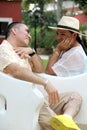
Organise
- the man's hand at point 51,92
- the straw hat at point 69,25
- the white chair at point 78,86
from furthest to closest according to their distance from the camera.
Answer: the straw hat at point 69,25 → the white chair at point 78,86 → the man's hand at point 51,92

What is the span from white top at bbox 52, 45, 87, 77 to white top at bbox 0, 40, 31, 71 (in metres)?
0.52

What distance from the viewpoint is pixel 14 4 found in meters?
14.0

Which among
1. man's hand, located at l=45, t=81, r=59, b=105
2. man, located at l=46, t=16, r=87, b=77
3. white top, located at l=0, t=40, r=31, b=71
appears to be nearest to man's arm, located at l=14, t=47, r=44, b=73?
white top, located at l=0, t=40, r=31, b=71

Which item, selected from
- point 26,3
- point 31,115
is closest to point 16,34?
point 31,115

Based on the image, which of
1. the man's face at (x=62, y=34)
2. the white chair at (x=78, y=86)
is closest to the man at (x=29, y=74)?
the white chair at (x=78, y=86)

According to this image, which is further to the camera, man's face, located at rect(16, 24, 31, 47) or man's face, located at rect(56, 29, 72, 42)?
man's face, located at rect(56, 29, 72, 42)

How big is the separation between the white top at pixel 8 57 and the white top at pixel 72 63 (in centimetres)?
52

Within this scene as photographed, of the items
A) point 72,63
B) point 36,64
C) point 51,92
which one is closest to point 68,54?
point 72,63

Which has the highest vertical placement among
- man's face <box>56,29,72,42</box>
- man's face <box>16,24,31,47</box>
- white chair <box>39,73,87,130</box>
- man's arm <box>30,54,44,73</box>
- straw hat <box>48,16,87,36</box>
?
man's face <box>16,24,31,47</box>

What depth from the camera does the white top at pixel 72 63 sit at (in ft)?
14.0

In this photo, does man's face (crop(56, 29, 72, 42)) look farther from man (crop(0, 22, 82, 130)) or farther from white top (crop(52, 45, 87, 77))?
man (crop(0, 22, 82, 130))

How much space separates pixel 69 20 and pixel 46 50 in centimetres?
2096

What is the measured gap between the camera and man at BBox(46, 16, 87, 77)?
4.29 m

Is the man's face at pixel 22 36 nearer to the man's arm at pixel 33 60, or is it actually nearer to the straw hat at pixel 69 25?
the man's arm at pixel 33 60
